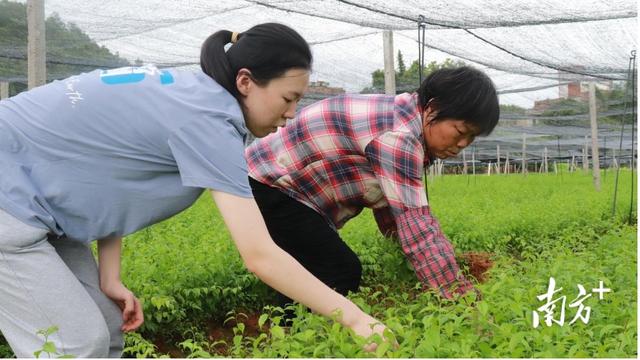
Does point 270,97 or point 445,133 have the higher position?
point 270,97

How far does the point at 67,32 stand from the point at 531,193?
8.12 m

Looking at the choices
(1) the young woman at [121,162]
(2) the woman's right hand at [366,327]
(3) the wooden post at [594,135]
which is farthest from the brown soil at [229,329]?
(3) the wooden post at [594,135]

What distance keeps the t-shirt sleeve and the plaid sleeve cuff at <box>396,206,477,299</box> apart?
3.91 ft

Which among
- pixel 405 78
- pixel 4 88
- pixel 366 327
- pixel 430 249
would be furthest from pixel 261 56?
pixel 405 78

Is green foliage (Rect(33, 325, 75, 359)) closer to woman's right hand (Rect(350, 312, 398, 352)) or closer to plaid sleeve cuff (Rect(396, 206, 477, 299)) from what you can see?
woman's right hand (Rect(350, 312, 398, 352))

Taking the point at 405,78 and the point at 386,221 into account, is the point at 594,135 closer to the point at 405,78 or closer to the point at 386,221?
the point at 405,78

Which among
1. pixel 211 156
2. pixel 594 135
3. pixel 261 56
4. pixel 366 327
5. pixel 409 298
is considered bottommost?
pixel 594 135

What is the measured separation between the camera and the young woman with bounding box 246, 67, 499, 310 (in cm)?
313

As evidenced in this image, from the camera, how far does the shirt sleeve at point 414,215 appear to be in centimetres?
310

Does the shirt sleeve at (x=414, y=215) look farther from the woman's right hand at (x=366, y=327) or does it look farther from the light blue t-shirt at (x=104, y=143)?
the light blue t-shirt at (x=104, y=143)

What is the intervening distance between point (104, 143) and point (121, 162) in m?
0.07

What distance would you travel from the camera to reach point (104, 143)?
218cm

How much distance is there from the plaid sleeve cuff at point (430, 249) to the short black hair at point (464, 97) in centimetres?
46

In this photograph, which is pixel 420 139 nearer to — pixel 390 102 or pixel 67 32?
pixel 390 102
